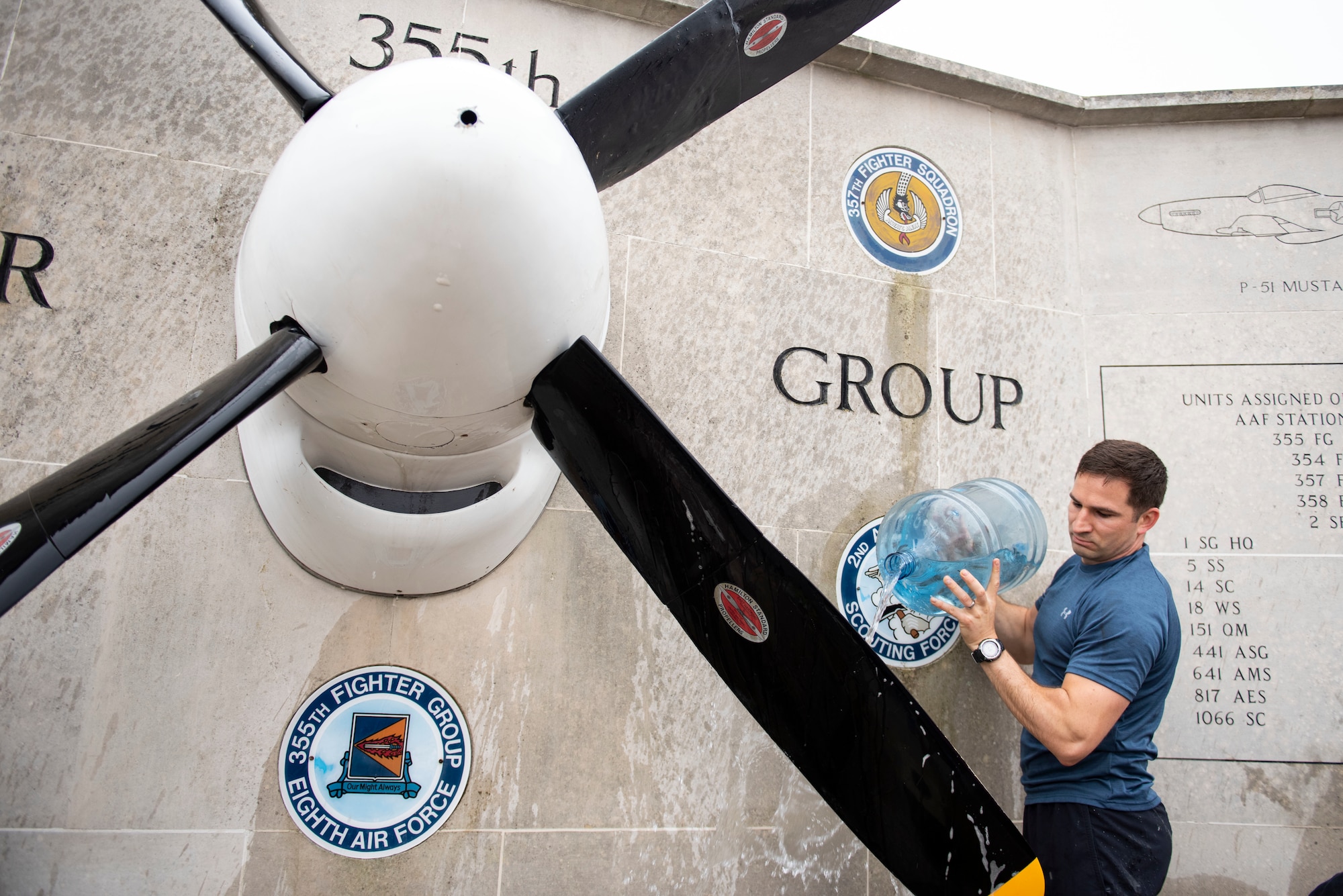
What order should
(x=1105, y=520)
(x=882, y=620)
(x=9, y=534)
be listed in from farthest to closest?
(x=882, y=620)
(x=1105, y=520)
(x=9, y=534)

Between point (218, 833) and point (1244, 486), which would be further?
Answer: point (1244, 486)

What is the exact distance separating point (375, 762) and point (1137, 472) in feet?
8.11

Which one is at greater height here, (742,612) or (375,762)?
(742,612)

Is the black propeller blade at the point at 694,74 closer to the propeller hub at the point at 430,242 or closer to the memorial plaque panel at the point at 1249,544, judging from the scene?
the propeller hub at the point at 430,242

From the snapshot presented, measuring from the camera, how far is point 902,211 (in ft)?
11.9

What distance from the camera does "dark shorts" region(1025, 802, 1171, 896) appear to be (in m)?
2.25

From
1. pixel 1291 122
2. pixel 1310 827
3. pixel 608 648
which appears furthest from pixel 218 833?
pixel 1291 122

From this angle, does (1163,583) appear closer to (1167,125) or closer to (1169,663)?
(1169,663)

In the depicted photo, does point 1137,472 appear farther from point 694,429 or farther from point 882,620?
point 694,429

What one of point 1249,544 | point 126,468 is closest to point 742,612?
point 126,468

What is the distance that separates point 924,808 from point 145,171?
3.11 meters

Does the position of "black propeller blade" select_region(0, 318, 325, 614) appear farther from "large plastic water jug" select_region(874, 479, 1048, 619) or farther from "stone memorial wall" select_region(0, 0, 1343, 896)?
"large plastic water jug" select_region(874, 479, 1048, 619)

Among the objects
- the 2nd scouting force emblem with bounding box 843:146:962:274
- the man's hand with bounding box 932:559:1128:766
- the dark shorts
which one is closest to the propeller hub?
the man's hand with bounding box 932:559:1128:766

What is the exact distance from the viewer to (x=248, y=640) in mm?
2623
